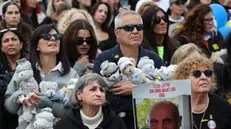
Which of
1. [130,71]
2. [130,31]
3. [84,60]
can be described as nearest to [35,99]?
[130,71]

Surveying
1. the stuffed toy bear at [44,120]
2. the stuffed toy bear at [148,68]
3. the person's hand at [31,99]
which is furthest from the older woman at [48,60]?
the stuffed toy bear at [148,68]

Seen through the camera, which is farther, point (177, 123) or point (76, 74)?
point (76, 74)

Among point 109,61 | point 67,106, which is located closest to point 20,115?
point 67,106

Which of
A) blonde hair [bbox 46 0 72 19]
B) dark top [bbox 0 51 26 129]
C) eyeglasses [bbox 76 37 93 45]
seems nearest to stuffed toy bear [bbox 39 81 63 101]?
dark top [bbox 0 51 26 129]

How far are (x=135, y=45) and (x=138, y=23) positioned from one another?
1.01ft

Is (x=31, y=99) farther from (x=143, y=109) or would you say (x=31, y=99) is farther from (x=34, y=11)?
(x=34, y=11)

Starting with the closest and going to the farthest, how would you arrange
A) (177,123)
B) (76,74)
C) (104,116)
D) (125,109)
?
1. (177,123)
2. (104,116)
3. (125,109)
4. (76,74)

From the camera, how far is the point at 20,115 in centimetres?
917

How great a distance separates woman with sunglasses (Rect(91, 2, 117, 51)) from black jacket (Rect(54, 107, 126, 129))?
447cm

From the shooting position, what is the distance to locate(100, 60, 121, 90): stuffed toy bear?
8789 mm

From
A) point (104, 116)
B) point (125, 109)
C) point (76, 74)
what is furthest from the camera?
point (76, 74)

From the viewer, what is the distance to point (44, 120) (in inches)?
334

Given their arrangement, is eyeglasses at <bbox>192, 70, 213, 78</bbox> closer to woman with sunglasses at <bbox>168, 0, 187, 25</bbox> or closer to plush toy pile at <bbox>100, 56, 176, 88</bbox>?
plush toy pile at <bbox>100, 56, 176, 88</bbox>

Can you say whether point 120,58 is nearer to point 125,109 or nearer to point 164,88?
point 125,109
